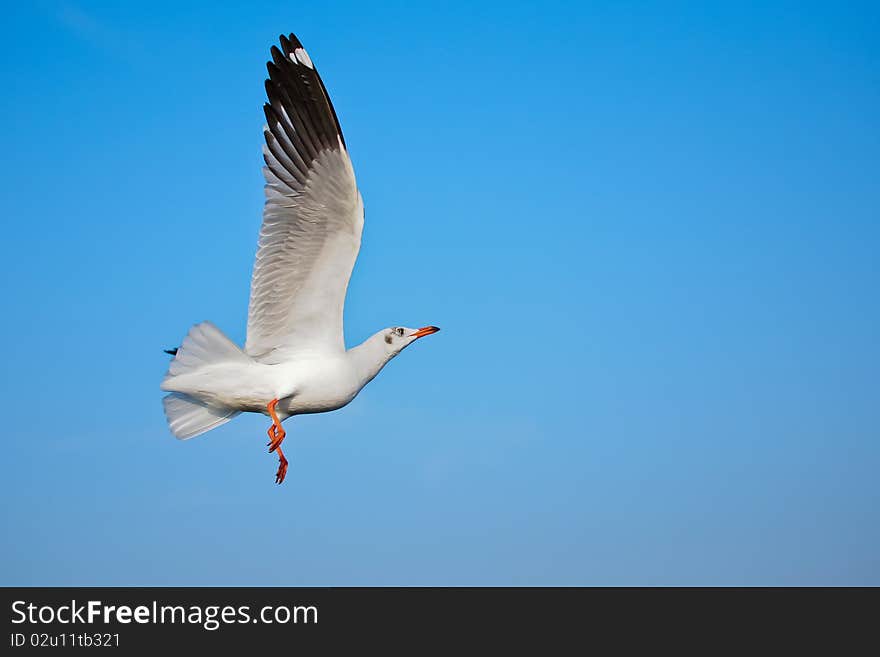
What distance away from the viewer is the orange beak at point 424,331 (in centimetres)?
1044

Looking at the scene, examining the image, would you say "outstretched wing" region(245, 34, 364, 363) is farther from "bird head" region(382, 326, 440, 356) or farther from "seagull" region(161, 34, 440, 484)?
"bird head" region(382, 326, 440, 356)

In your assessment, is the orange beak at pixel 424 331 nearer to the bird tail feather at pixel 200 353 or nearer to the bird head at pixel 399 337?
the bird head at pixel 399 337

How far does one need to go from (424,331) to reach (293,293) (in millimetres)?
1188

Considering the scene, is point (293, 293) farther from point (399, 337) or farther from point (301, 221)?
point (399, 337)

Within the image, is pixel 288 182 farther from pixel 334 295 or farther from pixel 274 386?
pixel 274 386

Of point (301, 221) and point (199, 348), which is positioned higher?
point (301, 221)

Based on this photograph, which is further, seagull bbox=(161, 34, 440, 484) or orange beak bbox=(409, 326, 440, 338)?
orange beak bbox=(409, 326, 440, 338)

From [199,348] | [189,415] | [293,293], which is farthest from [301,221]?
[189,415]

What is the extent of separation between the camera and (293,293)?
1003 cm

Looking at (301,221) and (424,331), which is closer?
(301,221)

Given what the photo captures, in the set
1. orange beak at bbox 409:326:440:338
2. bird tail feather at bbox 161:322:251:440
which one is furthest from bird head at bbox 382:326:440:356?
bird tail feather at bbox 161:322:251:440

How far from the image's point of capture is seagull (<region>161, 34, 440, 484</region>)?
9773 mm

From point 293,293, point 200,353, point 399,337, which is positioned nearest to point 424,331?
point 399,337

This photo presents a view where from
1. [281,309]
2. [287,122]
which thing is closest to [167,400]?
[281,309]
